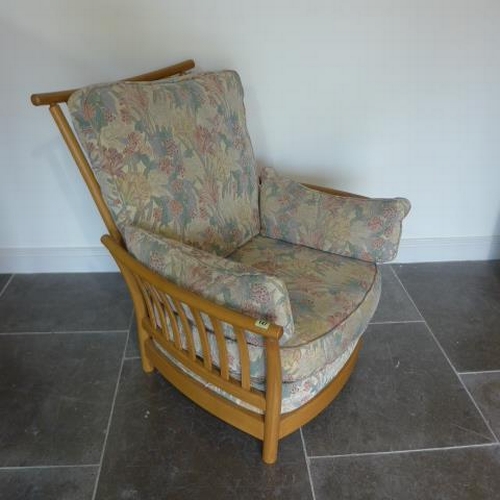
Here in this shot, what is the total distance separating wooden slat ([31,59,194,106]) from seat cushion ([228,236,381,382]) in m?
0.67

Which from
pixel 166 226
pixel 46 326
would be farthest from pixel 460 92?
pixel 46 326

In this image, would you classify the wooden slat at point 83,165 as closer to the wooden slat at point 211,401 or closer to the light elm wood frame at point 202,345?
the light elm wood frame at point 202,345

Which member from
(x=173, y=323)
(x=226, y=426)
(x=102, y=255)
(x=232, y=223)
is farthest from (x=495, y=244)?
(x=102, y=255)

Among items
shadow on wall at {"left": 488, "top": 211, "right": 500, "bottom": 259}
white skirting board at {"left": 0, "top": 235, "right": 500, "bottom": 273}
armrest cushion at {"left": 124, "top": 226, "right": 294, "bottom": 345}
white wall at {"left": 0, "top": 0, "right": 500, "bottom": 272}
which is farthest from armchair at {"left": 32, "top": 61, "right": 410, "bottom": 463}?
shadow on wall at {"left": 488, "top": 211, "right": 500, "bottom": 259}

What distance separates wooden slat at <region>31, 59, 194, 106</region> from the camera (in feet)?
3.70

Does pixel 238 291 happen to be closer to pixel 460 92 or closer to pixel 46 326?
pixel 46 326

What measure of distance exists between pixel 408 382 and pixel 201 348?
2.58ft

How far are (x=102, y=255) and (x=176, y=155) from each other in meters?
0.99

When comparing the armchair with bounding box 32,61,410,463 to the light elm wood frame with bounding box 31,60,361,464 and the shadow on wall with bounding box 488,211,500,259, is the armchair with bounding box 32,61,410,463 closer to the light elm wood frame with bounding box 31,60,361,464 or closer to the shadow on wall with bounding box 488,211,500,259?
the light elm wood frame with bounding box 31,60,361,464

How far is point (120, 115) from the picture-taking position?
3.95 feet

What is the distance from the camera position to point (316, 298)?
1252 millimetres

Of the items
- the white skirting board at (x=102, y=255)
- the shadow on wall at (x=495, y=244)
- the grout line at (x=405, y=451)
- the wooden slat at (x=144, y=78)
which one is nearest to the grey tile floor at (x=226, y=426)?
the grout line at (x=405, y=451)

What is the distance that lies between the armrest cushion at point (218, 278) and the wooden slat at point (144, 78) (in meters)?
0.38

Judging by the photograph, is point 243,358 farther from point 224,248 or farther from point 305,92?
point 305,92
